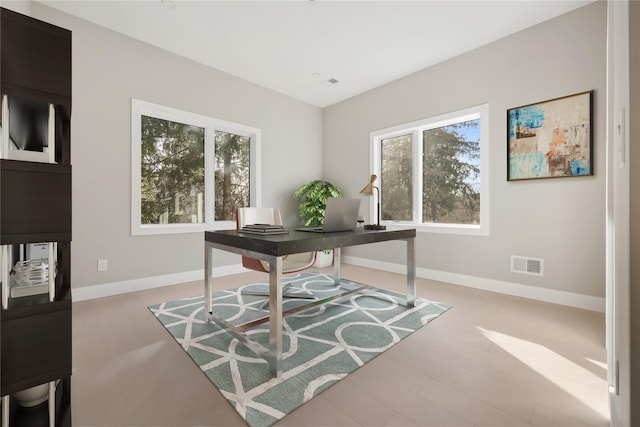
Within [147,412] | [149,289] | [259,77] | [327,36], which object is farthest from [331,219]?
[259,77]

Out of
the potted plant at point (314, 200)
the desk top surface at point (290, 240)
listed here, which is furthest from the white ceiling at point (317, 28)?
the desk top surface at point (290, 240)

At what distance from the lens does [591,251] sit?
2568 mm

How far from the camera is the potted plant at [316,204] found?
4430 millimetres

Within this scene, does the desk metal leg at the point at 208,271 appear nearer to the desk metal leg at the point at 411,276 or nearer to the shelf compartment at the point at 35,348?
the shelf compartment at the point at 35,348

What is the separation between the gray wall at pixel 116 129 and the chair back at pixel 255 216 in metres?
1.28

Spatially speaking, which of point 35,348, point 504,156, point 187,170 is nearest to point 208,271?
point 35,348

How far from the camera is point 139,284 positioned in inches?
124

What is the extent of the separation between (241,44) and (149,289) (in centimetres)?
295

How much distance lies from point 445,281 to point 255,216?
247cm

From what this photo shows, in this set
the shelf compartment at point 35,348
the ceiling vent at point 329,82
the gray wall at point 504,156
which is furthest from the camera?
the ceiling vent at point 329,82

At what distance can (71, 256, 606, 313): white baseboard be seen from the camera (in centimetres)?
265

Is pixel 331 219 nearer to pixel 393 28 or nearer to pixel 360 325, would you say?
pixel 360 325

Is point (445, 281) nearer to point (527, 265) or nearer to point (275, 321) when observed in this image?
point (527, 265)

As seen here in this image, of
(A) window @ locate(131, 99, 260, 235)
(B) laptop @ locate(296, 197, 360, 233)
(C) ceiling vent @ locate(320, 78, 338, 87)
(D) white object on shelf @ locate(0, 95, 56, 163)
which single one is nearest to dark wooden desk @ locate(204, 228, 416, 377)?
(B) laptop @ locate(296, 197, 360, 233)
